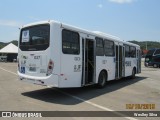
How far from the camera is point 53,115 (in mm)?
7457

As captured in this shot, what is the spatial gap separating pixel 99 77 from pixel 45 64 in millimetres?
4301

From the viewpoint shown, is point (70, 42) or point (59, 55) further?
point (70, 42)

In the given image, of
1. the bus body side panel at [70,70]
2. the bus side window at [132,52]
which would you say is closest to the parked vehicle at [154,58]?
the bus side window at [132,52]

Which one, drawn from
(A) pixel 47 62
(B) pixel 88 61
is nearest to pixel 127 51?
(B) pixel 88 61

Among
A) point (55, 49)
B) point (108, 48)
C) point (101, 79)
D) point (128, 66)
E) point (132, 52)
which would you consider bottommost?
point (101, 79)

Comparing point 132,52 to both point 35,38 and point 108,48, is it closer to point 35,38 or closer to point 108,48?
point 108,48

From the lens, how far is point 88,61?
11.9 metres

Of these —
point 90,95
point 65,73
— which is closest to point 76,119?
point 65,73

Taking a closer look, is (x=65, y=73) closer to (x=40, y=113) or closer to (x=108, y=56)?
(x=40, y=113)

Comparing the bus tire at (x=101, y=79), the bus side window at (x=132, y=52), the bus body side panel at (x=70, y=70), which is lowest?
the bus tire at (x=101, y=79)

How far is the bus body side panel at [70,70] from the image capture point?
970 centimetres

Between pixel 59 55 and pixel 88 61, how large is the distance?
265 cm

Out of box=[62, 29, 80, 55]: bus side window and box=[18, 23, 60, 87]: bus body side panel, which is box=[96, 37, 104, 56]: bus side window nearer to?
box=[62, 29, 80, 55]: bus side window

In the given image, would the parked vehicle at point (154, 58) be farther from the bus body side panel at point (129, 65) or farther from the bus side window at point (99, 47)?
the bus side window at point (99, 47)
